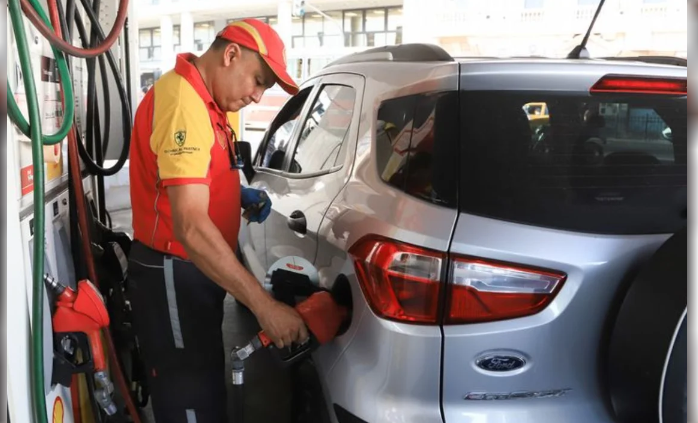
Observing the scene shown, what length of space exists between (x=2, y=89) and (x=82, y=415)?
145 cm

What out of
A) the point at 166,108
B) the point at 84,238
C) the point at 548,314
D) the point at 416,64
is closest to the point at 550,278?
the point at 548,314

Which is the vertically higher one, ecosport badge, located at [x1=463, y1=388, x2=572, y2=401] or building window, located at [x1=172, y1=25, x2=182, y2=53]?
building window, located at [x1=172, y1=25, x2=182, y2=53]

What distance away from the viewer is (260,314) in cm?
183

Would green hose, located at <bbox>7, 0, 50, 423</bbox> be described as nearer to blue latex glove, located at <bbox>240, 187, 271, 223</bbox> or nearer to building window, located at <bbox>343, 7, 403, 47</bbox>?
blue latex glove, located at <bbox>240, 187, 271, 223</bbox>

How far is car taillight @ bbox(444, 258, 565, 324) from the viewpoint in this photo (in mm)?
1503

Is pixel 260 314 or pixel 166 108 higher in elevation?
pixel 166 108

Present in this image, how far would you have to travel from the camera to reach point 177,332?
2.12m

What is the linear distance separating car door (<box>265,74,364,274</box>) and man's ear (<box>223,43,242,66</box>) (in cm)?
47

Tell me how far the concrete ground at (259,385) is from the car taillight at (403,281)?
1247 mm

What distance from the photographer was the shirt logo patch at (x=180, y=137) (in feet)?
6.02

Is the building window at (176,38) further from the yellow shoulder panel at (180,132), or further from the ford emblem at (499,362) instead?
the ford emblem at (499,362)

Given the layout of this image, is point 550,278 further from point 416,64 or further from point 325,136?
point 325,136

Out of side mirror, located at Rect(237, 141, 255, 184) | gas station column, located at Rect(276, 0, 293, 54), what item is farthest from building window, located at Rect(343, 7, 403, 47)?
side mirror, located at Rect(237, 141, 255, 184)

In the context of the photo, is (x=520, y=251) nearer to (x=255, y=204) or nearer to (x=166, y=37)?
(x=255, y=204)
